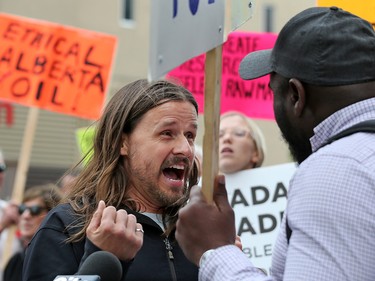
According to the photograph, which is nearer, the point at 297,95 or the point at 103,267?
the point at 297,95

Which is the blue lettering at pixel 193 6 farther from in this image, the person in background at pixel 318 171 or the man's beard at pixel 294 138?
the man's beard at pixel 294 138

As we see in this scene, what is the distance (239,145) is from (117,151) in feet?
8.12

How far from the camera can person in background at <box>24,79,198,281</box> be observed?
10.2 feet

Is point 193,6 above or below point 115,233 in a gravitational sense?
above

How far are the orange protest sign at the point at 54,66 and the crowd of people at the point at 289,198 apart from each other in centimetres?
482

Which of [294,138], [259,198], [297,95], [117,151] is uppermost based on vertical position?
[297,95]

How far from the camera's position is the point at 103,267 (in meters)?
2.62

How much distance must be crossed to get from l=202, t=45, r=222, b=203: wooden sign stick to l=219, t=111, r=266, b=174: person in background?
3.35 meters

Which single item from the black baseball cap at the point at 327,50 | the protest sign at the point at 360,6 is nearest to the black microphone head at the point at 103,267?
the black baseball cap at the point at 327,50

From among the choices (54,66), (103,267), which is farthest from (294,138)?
(54,66)

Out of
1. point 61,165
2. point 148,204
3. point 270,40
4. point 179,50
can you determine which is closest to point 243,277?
point 179,50

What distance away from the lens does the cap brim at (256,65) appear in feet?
8.52

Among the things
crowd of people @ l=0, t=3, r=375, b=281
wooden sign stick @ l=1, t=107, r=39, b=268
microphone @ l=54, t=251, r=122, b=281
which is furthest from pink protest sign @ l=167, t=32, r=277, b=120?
microphone @ l=54, t=251, r=122, b=281

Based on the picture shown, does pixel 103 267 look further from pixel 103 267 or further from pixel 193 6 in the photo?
pixel 193 6
